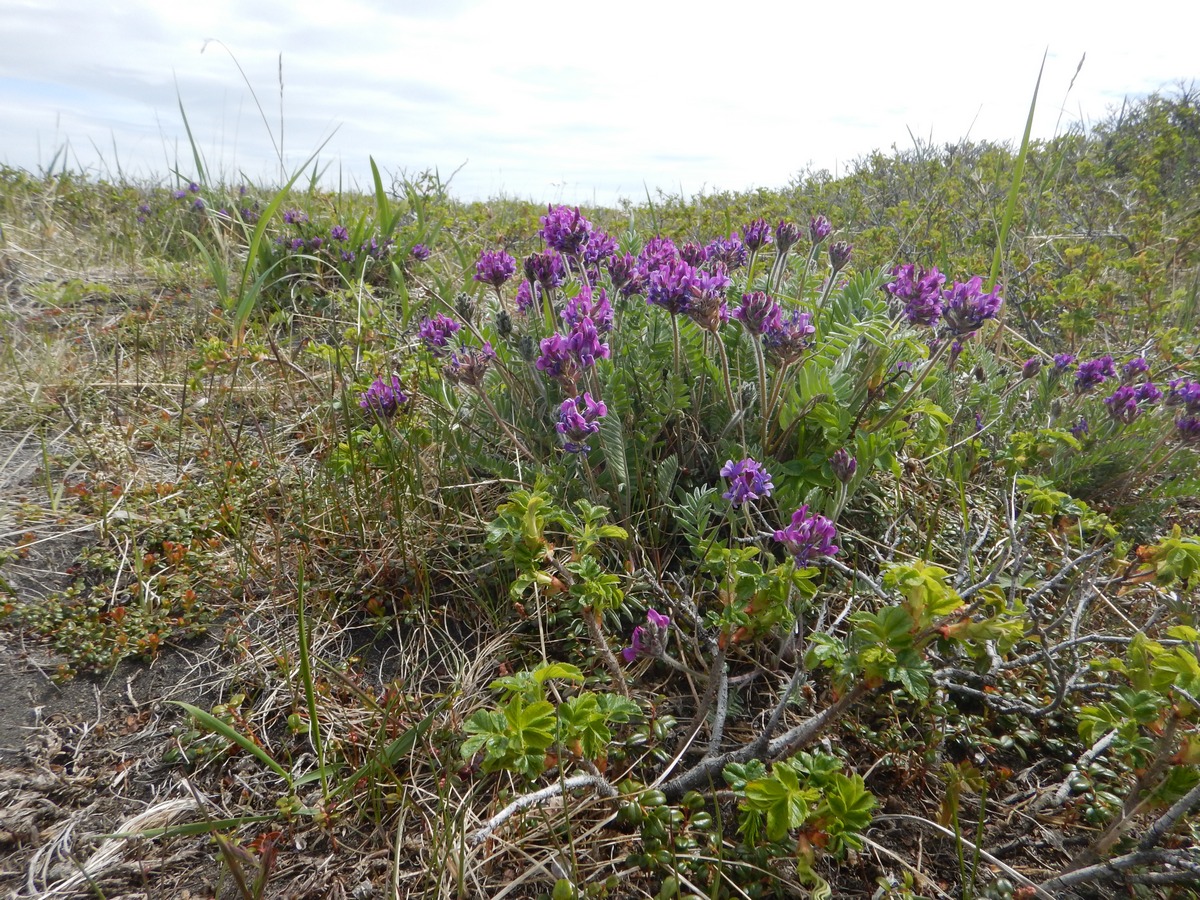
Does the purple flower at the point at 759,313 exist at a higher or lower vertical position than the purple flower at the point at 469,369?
higher

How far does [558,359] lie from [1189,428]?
8.05ft

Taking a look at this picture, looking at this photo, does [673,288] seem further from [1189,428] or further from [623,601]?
[1189,428]

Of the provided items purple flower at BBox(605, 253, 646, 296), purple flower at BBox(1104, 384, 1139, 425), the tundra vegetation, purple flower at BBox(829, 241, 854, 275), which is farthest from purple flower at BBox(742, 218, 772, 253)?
purple flower at BBox(1104, 384, 1139, 425)

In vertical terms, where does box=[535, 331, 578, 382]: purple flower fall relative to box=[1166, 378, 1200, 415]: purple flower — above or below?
above

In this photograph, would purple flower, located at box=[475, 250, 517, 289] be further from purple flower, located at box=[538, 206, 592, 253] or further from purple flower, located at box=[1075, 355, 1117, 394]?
purple flower, located at box=[1075, 355, 1117, 394]

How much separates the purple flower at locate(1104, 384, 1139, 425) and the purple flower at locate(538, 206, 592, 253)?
228 cm

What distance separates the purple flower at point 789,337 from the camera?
6.92ft

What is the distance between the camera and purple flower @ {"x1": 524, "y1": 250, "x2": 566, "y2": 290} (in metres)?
2.56

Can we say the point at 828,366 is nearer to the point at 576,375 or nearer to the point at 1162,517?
the point at 576,375

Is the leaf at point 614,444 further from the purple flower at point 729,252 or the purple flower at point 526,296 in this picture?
the purple flower at point 729,252

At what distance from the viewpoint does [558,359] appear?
82.4 inches

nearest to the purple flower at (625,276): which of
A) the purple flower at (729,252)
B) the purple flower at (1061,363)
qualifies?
the purple flower at (729,252)

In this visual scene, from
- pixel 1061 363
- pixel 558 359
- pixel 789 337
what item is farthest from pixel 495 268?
pixel 1061 363

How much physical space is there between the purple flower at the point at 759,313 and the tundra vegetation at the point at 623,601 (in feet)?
0.03
